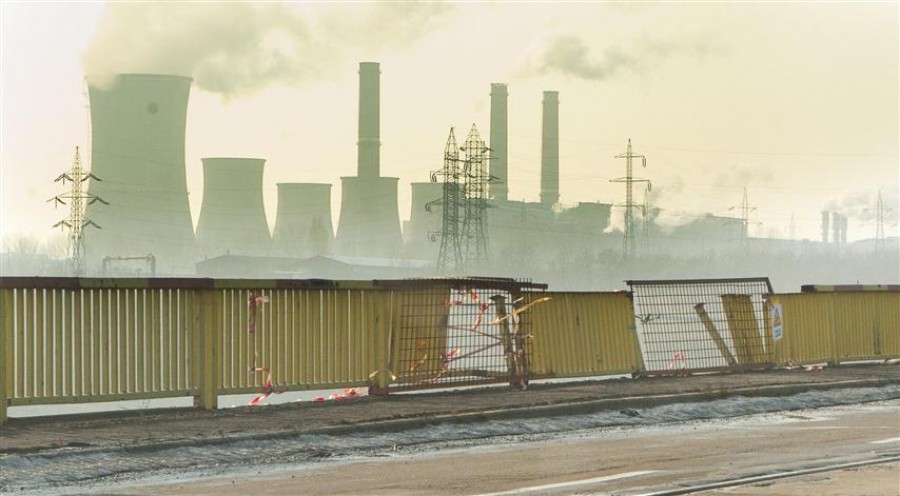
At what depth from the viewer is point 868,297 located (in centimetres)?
2319

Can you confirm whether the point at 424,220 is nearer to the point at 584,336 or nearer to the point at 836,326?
the point at 836,326

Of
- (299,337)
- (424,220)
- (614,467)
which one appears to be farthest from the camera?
(424,220)

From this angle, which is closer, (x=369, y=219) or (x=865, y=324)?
(x=865, y=324)

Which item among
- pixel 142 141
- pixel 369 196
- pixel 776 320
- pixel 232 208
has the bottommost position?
pixel 776 320

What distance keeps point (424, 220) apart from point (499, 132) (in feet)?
35.0

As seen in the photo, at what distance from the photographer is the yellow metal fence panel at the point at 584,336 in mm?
18359

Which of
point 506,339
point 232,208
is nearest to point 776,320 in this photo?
point 506,339

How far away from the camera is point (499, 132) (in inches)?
4884

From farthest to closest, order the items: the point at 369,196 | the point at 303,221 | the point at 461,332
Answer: the point at 303,221, the point at 369,196, the point at 461,332

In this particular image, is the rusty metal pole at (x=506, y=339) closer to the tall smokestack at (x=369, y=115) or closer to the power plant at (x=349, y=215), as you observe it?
the power plant at (x=349, y=215)

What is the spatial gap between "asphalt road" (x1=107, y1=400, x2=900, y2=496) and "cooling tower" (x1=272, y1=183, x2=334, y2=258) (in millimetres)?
110701

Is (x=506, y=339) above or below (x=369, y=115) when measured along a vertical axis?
below

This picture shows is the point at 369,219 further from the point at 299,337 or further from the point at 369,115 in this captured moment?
the point at 299,337

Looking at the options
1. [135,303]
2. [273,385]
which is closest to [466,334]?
[273,385]
